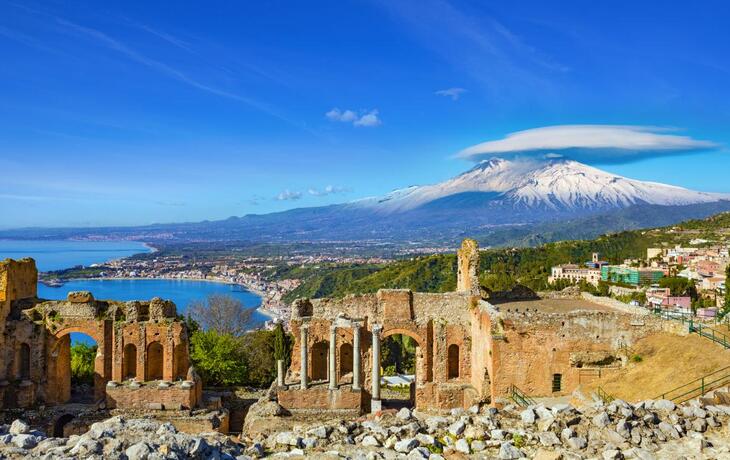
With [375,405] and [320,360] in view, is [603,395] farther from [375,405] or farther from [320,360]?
[320,360]

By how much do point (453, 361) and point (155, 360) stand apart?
12.2m

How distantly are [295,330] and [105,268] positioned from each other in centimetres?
15611

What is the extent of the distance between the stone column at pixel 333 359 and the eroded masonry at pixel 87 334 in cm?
515

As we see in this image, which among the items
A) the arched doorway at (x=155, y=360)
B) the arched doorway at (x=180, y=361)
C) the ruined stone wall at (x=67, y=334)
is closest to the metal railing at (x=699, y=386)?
the ruined stone wall at (x=67, y=334)

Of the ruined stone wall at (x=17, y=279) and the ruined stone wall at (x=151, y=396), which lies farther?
the ruined stone wall at (x=17, y=279)

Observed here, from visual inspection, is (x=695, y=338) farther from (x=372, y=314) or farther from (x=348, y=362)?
(x=348, y=362)

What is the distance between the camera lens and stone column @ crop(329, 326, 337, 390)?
2362 centimetres

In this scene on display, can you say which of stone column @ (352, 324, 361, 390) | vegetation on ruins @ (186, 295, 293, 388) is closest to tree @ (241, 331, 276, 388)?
vegetation on ruins @ (186, 295, 293, 388)

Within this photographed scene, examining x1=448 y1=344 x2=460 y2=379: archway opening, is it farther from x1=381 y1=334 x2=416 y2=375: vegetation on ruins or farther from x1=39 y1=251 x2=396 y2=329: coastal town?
x1=39 y1=251 x2=396 y2=329: coastal town

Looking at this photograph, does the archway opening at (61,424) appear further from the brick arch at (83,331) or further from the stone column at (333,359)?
the stone column at (333,359)

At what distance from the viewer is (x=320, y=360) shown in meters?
26.5

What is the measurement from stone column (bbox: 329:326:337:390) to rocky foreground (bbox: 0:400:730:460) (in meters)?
9.85

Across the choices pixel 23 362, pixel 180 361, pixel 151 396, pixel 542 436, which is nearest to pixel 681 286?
pixel 180 361

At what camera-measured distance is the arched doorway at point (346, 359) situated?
26.0 meters
